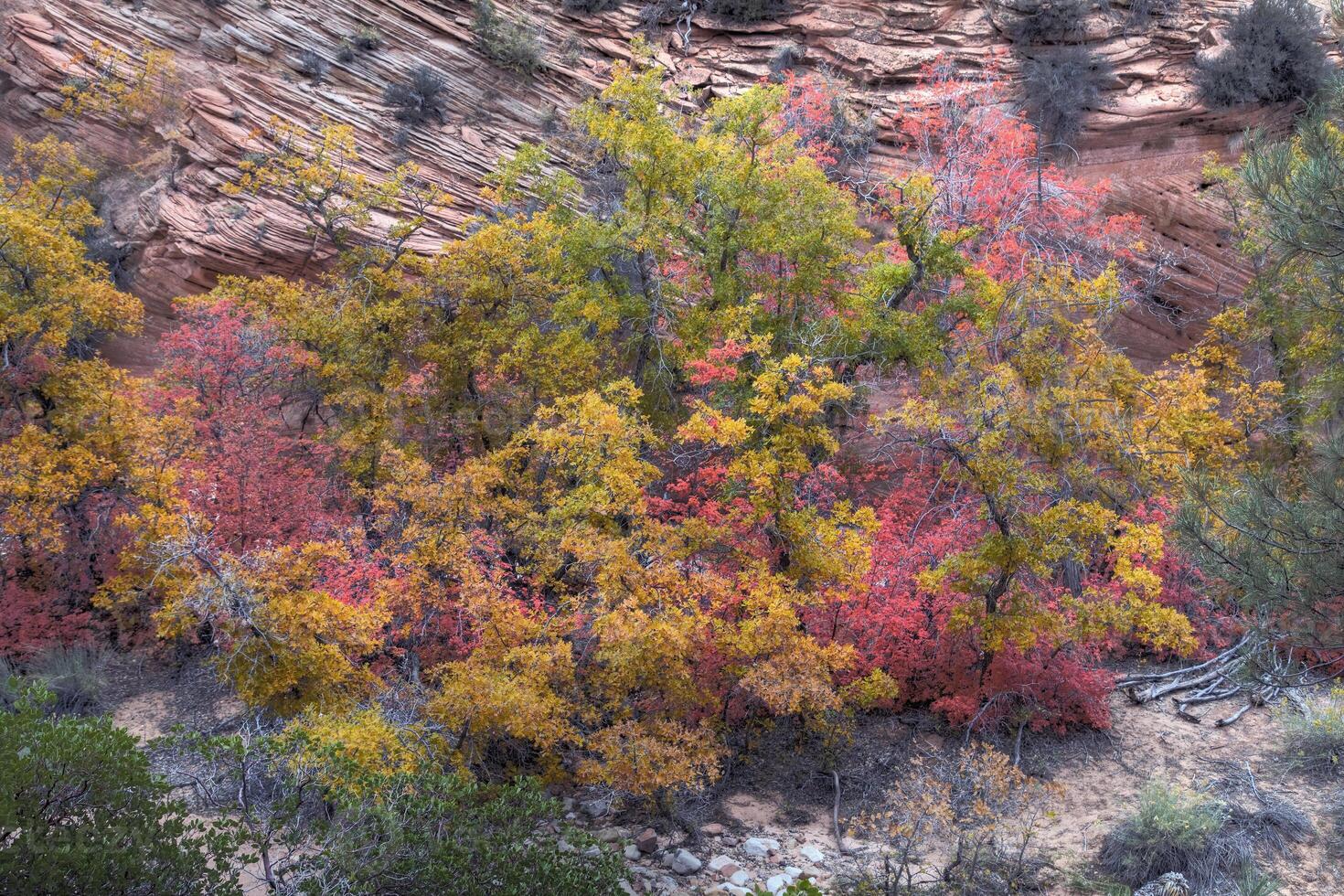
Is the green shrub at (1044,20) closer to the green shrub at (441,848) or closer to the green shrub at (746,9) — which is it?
A: the green shrub at (746,9)

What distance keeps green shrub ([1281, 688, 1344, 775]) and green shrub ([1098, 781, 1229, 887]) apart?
8.32 feet

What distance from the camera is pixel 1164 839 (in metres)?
10.7

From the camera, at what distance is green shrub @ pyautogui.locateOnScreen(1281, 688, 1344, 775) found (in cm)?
1255

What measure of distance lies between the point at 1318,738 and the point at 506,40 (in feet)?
75.6

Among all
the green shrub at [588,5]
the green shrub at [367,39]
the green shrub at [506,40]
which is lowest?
the green shrub at [367,39]

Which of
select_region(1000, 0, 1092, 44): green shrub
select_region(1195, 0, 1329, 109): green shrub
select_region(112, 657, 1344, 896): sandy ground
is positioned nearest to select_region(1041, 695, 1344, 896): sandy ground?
select_region(112, 657, 1344, 896): sandy ground

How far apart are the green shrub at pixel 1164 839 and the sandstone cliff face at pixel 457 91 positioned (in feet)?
50.1

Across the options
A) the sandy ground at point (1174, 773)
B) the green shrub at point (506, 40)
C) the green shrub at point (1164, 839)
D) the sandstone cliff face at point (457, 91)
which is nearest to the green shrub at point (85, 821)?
the sandy ground at point (1174, 773)

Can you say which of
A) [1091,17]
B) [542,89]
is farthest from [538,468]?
[1091,17]

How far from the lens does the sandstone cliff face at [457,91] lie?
21047 mm

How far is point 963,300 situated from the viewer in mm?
15648

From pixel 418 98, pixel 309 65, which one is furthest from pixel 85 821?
pixel 309 65

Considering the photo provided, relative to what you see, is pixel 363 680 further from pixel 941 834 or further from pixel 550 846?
pixel 941 834

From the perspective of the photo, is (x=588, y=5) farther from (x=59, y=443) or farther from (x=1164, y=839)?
(x=1164, y=839)
